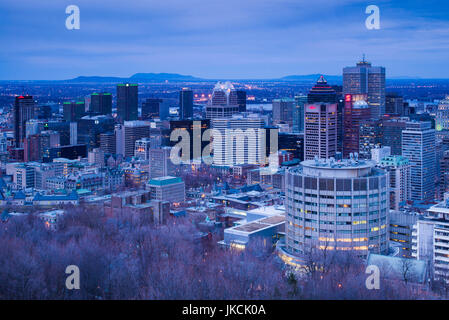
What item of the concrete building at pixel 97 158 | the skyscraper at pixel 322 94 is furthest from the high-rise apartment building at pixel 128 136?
the skyscraper at pixel 322 94

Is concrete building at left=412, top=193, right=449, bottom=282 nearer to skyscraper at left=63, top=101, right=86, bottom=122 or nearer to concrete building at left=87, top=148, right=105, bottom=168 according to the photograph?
concrete building at left=87, top=148, right=105, bottom=168

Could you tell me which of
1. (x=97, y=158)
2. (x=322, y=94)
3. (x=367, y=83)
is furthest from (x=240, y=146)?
(x=367, y=83)

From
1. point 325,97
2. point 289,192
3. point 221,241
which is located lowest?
point 221,241

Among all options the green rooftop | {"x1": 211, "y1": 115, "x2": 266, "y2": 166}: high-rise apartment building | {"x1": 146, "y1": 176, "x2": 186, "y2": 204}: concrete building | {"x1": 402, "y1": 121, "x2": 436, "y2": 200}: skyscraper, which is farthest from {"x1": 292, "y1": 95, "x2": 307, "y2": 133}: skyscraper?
{"x1": 146, "y1": 176, "x2": 186, "y2": 204}: concrete building

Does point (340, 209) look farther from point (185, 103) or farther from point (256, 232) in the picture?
point (185, 103)
